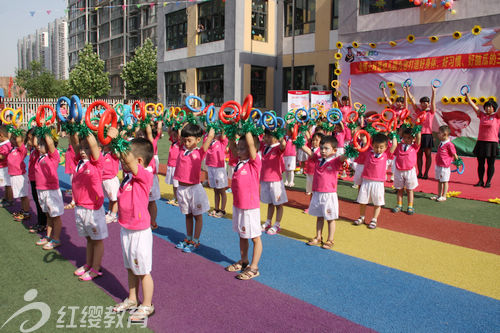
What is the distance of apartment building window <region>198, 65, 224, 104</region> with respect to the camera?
80.5ft

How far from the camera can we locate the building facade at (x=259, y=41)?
17812 mm

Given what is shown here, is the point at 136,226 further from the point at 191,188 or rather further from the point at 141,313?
the point at 191,188

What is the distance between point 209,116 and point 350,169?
6.90m

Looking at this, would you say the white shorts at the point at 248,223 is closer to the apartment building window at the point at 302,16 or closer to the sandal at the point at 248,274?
the sandal at the point at 248,274

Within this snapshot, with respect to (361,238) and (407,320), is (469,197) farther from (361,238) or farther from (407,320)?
(407,320)

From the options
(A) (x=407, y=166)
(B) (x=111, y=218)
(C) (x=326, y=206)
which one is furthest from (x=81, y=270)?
(A) (x=407, y=166)

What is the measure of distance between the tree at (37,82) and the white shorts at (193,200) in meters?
47.9

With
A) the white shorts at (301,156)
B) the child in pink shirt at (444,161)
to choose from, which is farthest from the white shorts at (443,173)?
the white shorts at (301,156)

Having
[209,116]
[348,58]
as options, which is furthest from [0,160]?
[348,58]

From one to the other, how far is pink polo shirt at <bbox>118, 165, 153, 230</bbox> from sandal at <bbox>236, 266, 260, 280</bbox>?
4.42 ft

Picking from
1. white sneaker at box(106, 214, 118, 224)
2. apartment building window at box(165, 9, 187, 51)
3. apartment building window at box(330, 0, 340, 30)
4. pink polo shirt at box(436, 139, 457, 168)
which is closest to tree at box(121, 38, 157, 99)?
apartment building window at box(165, 9, 187, 51)

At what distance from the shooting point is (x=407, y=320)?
358cm

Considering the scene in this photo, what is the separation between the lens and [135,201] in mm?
3623

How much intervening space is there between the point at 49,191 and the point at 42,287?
1681 mm
